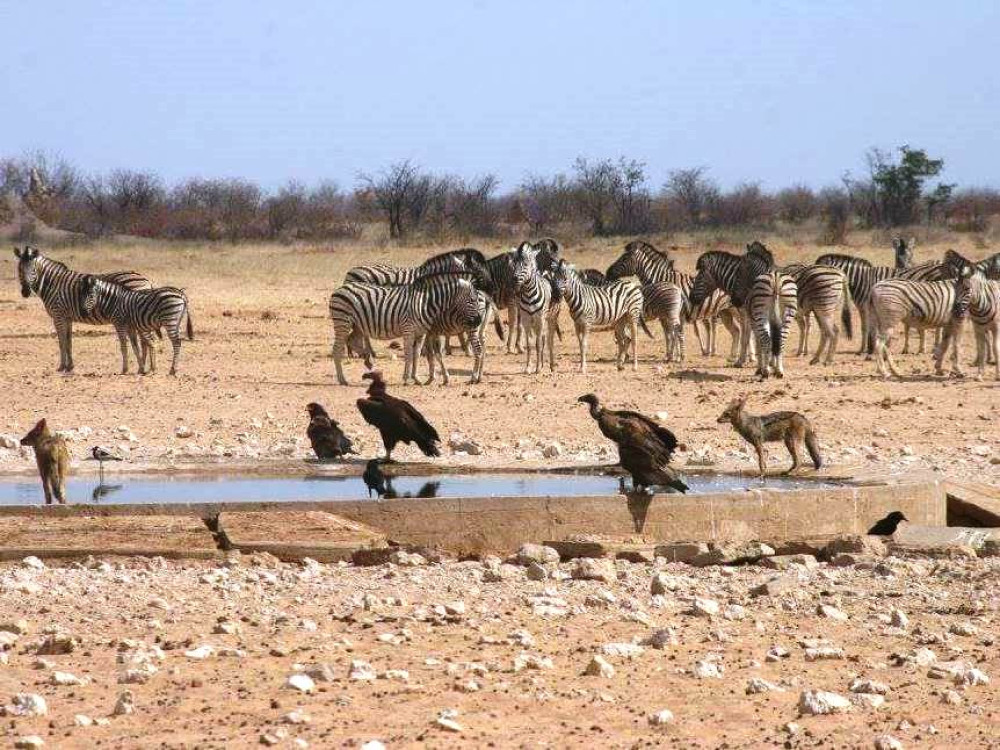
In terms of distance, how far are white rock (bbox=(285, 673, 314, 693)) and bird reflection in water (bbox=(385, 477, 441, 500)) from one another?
4621mm

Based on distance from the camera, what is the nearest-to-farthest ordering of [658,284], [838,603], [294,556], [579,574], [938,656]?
[938,656] < [838,603] < [579,574] < [294,556] < [658,284]

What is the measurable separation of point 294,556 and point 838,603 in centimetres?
315

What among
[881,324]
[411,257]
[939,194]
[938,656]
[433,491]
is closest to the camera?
[938,656]

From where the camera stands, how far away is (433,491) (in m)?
12.2

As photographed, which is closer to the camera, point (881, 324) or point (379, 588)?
point (379, 588)

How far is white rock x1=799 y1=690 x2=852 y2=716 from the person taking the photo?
6.79m

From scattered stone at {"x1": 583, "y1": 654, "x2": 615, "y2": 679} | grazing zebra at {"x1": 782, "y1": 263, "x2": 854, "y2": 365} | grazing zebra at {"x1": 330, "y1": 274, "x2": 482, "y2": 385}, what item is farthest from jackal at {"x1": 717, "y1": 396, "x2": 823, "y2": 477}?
grazing zebra at {"x1": 782, "y1": 263, "x2": 854, "y2": 365}

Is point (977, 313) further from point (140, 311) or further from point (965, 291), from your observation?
point (140, 311)

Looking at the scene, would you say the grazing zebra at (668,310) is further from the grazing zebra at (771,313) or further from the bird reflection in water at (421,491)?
the bird reflection in water at (421,491)

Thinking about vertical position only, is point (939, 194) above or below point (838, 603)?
above

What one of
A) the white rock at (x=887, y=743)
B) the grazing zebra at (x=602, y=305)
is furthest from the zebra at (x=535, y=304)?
the white rock at (x=887, y=743)

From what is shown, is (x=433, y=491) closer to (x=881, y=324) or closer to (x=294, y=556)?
(x=294, y=556)

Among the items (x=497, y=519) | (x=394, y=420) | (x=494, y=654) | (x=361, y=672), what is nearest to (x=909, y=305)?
(x=394, y=420)

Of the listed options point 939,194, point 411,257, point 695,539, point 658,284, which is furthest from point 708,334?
point 939,194
